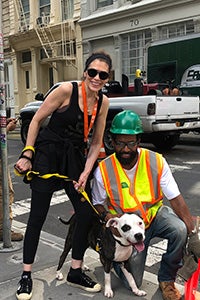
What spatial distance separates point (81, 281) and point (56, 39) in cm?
1999

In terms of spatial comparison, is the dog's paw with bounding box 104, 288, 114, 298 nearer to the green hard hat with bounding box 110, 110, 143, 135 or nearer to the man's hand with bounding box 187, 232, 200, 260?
the man's hand with bounding box 187, 232, 200, 260

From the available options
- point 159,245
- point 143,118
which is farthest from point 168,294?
point 143,118

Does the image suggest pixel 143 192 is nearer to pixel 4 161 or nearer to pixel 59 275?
pixel 59 275

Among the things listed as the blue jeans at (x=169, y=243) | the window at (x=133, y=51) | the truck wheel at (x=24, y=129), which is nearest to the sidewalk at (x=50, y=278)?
the blue jeans at (x=169, y=243)

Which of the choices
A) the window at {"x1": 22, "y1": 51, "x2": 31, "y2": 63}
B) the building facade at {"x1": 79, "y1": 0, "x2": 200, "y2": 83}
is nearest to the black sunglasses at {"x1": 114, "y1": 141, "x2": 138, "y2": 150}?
the building facade at {"x1": 79, "y1": 0, "x2": 200, "y2": 83}

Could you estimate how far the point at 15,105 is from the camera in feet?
83.5

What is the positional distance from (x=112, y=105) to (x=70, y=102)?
752 cm

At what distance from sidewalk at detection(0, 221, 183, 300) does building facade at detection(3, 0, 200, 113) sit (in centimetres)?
1241

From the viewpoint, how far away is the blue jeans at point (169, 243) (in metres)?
2.85

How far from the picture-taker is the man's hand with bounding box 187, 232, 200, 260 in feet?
9.17

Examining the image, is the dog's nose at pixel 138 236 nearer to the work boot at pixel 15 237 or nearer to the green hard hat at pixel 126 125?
the green hard hat at pixel 126 125

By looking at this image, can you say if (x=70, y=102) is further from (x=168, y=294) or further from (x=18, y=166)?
(x=168, y=294)

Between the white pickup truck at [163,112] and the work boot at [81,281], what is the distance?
261 inches

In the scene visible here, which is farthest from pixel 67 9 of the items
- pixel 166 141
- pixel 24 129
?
pixel 166 141
